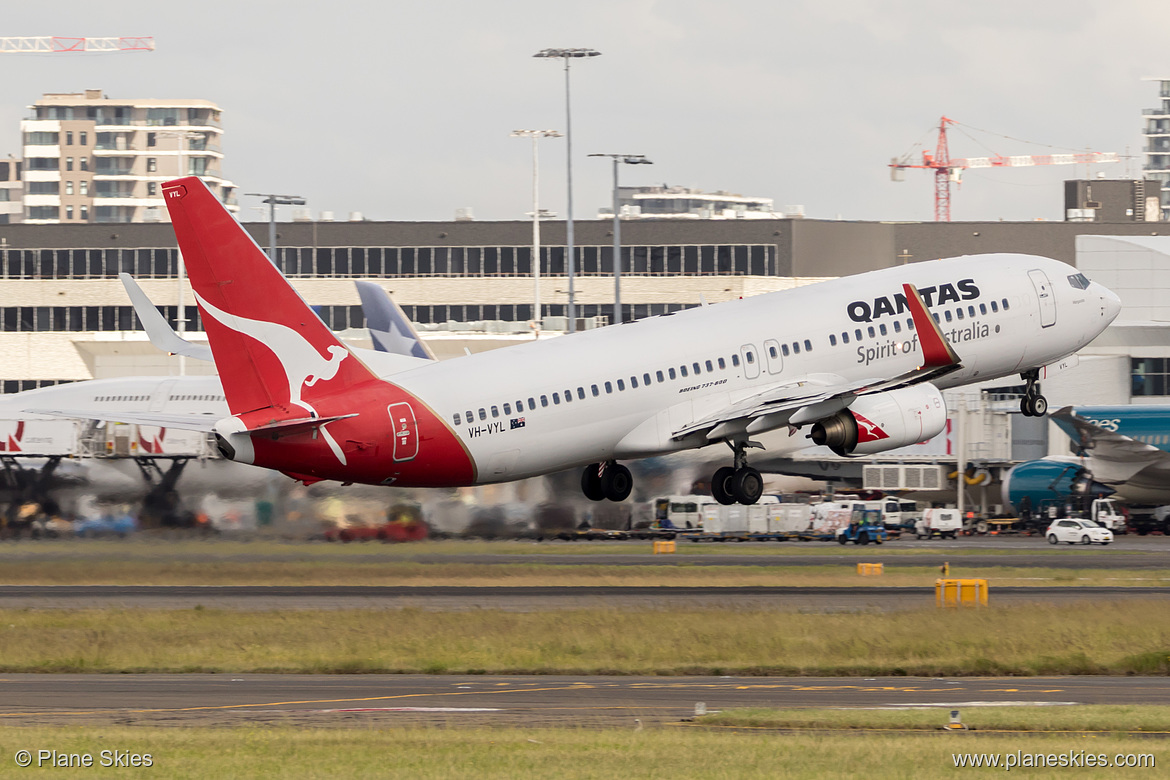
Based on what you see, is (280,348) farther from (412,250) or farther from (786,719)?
(412,250)

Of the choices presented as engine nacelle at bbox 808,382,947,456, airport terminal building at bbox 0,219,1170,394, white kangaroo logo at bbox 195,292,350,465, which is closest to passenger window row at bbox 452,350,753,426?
engine nacelle at bbox 808,382,947,456

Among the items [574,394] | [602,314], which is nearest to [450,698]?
[574,394]

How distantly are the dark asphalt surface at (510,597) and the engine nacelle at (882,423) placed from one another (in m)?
8.33

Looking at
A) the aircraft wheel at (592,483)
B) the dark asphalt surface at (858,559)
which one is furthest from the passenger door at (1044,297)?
the dark asphalt surface at (858,559)

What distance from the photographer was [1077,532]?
3888 inches

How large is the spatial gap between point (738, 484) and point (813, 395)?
11.6 feet

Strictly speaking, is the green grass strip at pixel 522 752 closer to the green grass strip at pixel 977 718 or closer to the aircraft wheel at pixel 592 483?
the green grass strip at pixel 977 718

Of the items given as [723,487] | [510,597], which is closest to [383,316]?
[510,597]

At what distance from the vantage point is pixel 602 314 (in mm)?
156125

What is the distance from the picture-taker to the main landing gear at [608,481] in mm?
50906

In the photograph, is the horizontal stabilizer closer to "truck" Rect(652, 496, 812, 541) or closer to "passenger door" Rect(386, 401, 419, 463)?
"passenger door" Rect(386, 401, 419, 463)

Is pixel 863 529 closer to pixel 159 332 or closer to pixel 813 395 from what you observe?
pixel 813 395

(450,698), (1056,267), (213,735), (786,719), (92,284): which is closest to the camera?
(213,735)

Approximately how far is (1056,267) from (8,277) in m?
125
